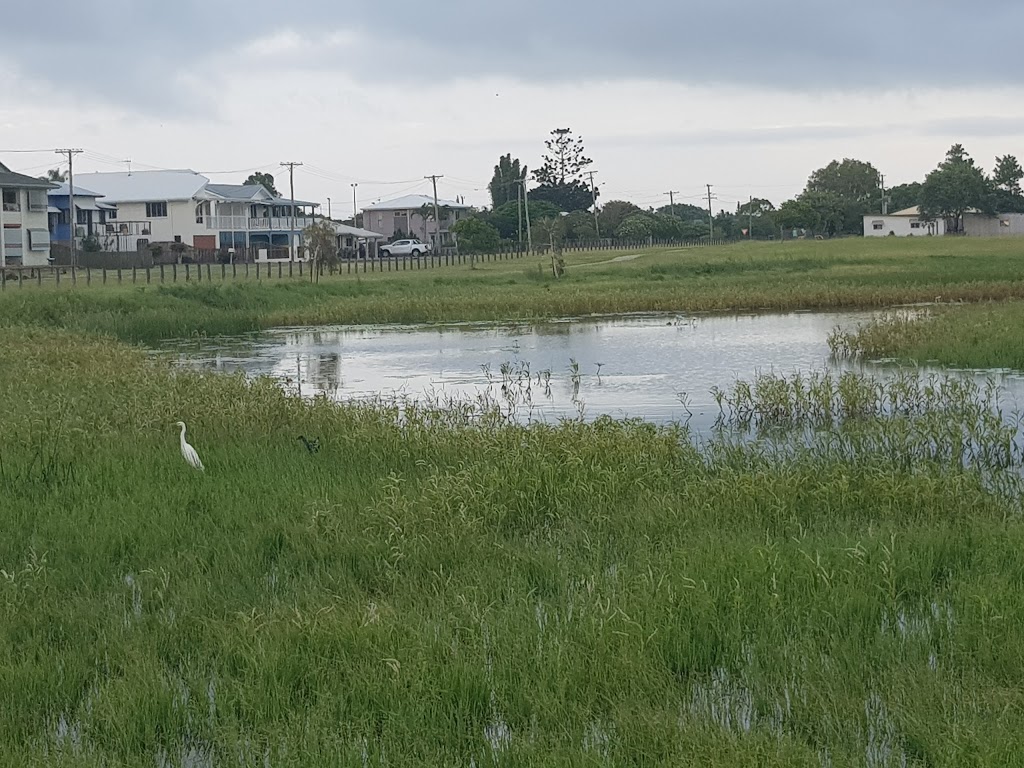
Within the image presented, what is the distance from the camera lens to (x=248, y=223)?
324ft

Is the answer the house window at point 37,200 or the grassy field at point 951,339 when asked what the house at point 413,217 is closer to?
the house window at point 37,200

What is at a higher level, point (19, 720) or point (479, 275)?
point (479, 275)

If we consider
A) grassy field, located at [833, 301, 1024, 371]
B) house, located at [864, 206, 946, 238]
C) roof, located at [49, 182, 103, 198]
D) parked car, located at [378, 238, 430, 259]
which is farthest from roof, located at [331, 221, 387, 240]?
grassy field, located at [833, 301, 1024, 371]

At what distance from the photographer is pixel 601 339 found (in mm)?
31031

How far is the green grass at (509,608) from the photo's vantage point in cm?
615

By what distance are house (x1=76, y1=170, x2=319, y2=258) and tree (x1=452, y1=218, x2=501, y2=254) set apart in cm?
1244

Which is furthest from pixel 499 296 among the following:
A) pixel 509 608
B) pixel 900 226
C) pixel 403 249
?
pixel 900 226

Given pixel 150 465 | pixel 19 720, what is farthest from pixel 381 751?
pixel 150 465

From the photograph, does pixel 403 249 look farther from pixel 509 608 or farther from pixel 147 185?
pixel 509 608

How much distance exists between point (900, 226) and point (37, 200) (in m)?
71.4

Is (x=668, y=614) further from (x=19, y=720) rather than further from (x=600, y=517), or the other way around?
(x=19, y=720)

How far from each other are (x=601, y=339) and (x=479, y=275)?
2921 cm

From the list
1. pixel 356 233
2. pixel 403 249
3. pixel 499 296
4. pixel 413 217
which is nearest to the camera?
pixel 499 296

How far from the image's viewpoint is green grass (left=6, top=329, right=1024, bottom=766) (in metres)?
6.15
